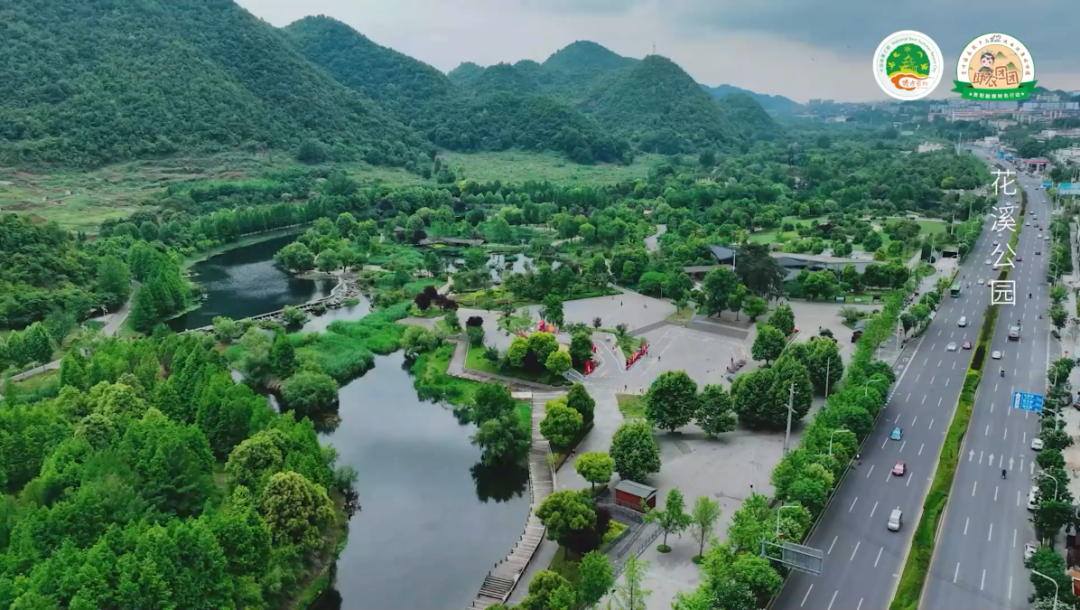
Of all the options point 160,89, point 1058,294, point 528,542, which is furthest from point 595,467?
point 160,89

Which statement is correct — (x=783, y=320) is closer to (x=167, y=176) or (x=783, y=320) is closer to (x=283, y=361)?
(x=283, y=361)

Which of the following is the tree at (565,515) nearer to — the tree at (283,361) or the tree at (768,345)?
the tree at (768,345)

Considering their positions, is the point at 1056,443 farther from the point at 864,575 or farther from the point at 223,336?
the point at 223,336

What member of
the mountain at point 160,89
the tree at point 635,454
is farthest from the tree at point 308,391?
the mountain at point 160,89

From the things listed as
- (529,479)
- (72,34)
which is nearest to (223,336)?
(529,479)

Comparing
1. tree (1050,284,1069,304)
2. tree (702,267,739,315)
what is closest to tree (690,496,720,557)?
tree (702,267,739,315)
